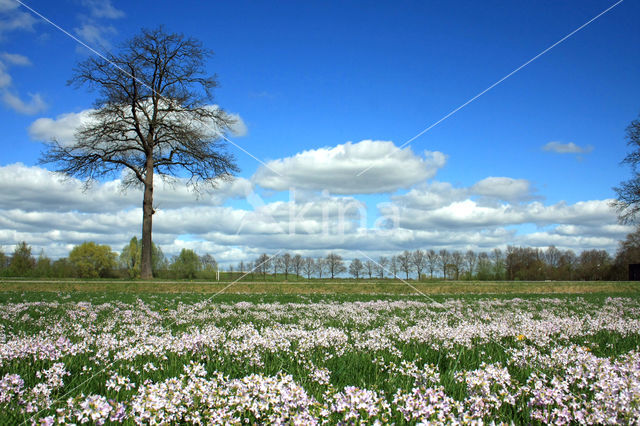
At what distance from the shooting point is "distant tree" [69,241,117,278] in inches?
1940

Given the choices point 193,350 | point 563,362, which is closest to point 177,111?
point 193,350

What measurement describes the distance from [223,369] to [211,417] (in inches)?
75.4

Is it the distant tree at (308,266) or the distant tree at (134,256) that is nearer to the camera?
the distant tree at (308,266)

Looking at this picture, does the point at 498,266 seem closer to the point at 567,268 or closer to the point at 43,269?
the point at 567,268

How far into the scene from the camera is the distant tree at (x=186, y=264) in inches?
1608

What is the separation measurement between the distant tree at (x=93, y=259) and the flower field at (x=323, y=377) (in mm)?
45118

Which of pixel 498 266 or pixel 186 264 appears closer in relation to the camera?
pixel 186 264

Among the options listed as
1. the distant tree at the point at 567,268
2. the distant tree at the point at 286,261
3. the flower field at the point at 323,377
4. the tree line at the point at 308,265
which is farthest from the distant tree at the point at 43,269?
the distant tree at the point at 567,268

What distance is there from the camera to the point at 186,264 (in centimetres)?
4325

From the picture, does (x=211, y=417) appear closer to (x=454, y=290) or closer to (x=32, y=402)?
(x=32, y=402)

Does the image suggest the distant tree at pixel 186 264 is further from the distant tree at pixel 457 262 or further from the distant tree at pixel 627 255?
the distant tree at pixel 627 255

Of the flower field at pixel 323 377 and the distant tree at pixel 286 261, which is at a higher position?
the distant tree at pixel 286 261

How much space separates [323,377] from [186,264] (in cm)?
4187

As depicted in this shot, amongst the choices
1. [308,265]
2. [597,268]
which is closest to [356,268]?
[308,265]
